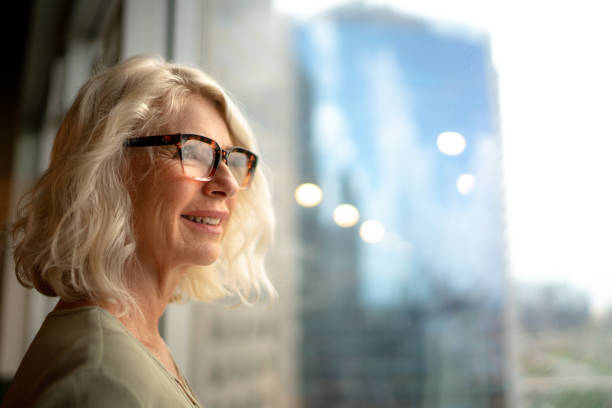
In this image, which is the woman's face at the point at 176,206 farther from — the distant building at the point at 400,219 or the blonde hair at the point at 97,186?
the distant building at the point at 400,219

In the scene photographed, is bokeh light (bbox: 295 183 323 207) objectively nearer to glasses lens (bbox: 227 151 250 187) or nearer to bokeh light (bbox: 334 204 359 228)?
bokeh light (bbox: 334 204 359 228)

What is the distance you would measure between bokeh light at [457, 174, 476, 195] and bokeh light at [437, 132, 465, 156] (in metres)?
0.07

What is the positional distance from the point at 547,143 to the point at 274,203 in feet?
3.14

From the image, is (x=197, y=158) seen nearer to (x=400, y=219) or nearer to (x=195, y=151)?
(x=195, y=151)

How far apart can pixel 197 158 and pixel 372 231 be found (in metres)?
0.73

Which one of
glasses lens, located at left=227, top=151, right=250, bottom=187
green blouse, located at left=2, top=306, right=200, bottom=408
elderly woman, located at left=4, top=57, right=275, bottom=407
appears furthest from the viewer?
glasses lens, located at left=227, top=151, right=250, bottom=187

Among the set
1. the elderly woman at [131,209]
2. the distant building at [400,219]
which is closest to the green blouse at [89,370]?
the elderly woman at [131,209]

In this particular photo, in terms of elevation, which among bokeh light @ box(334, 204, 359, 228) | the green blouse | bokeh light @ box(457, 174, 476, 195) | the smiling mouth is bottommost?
the green blouse

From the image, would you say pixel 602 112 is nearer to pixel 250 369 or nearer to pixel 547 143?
pixel 547 143

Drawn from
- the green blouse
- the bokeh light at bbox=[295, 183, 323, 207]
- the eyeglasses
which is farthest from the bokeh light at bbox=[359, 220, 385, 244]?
the green blouse

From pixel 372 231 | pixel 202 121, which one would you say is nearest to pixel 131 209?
pixel 202 121

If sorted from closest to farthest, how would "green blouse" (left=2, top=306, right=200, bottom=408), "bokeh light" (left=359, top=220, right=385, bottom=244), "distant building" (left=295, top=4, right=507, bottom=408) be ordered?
"green blouse" (left=2, top=306, right=200, bottom=408), "distant building" (left=295, top=4, right=507, bottom=408), "bokeh light" (left=359, top=220, right=385, bottom=244)

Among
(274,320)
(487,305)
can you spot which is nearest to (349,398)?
(274,320)

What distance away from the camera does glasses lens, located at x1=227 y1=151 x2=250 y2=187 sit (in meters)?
1.13
